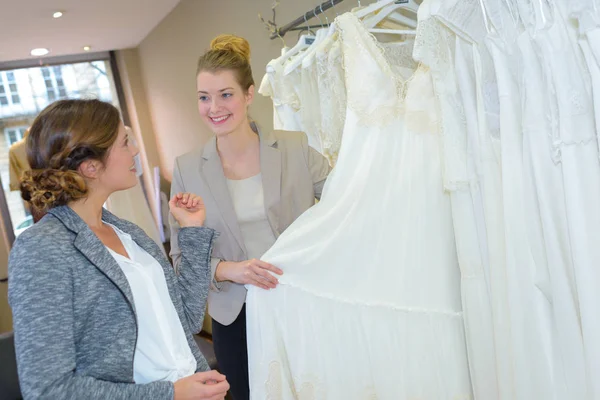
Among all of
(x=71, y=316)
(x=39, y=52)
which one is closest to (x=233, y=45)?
(x=71, y=316)

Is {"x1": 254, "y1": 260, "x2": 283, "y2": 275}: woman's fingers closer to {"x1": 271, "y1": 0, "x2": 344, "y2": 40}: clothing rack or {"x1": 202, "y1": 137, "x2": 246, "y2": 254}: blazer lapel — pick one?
{"x1": 202, "y1": 137, "x2": 246, "y2": 254}: blazer lapel

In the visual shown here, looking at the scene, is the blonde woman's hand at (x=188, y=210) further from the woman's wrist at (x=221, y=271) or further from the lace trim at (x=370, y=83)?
the lace trim at (x=370, y=83)

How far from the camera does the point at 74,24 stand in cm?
429

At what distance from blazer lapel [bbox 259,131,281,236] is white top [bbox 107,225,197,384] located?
54cm

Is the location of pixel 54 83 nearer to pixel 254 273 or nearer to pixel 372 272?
pixel 254 273

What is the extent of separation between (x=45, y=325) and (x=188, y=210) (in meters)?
0.60

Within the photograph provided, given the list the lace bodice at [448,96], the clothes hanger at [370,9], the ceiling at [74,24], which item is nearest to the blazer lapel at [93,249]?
the lace bodice at [448,96]

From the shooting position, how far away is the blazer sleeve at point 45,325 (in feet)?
3.19

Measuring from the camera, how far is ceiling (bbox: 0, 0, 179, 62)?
3738 mm

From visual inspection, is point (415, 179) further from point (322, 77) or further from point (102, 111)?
point (102, 111)

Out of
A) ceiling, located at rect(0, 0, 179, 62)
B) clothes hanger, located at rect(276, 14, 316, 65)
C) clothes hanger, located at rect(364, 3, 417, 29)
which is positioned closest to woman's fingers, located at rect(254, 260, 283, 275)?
clothes hanger, located at rect(364, 3, 417, 29)

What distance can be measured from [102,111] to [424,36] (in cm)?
71

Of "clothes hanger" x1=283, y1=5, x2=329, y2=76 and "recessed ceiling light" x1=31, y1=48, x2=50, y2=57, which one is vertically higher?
"recessed ceiling light" x1=31, y1=48, x2=50, y2=57

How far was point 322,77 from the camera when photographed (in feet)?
6.21
